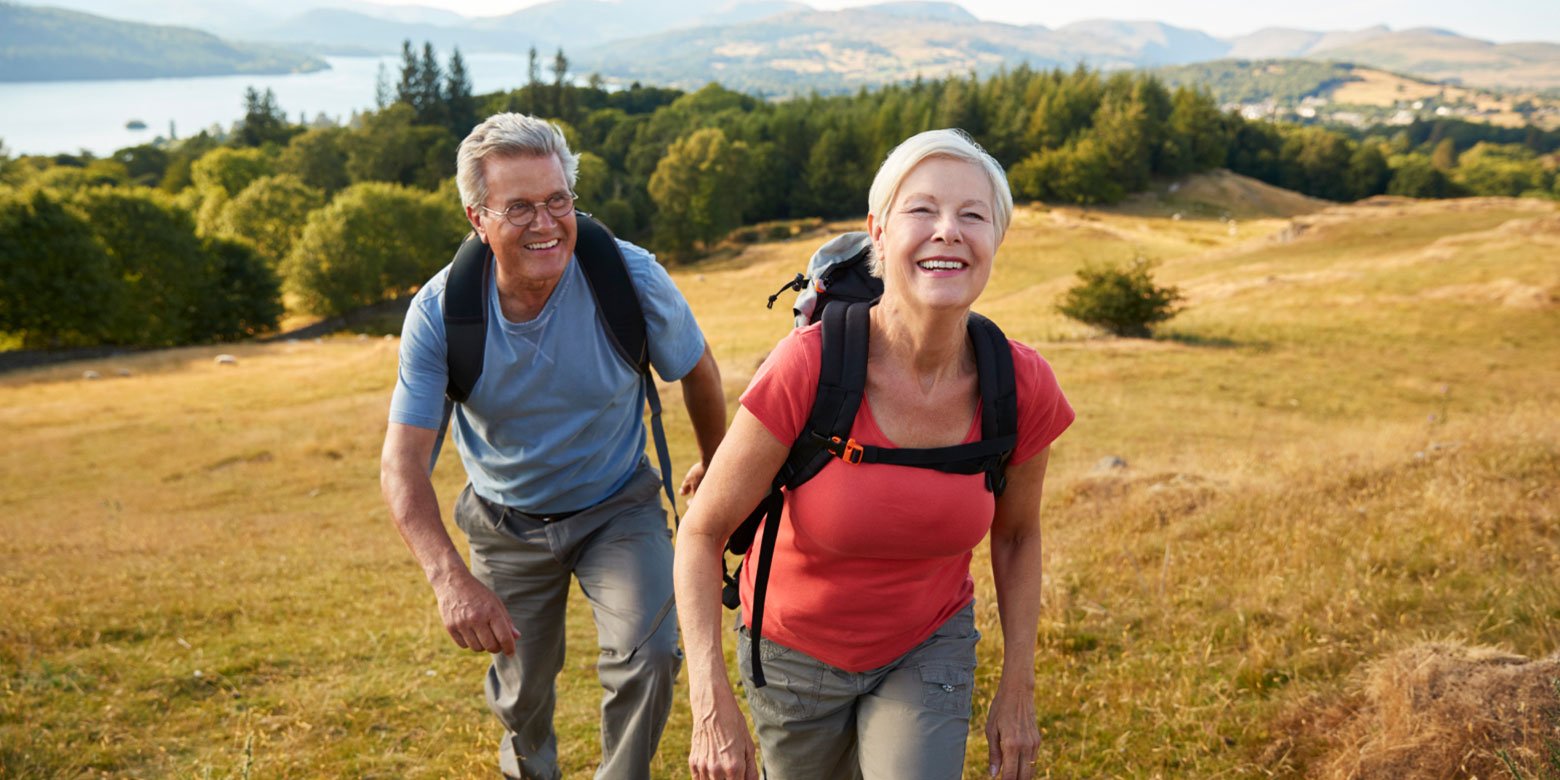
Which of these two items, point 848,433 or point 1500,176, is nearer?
point 848,433

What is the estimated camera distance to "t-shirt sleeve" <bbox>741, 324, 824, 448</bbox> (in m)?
2.50

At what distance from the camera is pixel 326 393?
32.2 meters

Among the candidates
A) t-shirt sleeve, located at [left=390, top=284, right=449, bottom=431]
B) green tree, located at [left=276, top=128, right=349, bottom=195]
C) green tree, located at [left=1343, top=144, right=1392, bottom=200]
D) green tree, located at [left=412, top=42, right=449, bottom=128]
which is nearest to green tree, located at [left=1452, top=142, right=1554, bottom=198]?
green tree, located at [left=1343, top=144, right=1392, bottom=200]

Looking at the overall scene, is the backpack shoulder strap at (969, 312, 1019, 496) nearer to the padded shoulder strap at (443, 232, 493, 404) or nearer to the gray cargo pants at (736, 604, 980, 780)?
the gray cargo pants at (736, 604, 980, 780)

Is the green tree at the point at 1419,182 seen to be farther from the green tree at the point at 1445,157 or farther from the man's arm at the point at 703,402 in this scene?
the man's arm at the point at 703,402

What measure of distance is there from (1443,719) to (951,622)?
8.00ft

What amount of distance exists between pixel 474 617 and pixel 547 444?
38.2 inches

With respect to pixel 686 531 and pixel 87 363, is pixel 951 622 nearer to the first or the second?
pixel 686 531

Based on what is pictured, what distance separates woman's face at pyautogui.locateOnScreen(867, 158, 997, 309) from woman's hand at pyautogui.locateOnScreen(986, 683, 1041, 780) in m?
1.29

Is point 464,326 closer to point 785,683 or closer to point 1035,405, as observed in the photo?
point 785,683

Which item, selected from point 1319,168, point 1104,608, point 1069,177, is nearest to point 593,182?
point 1069,177

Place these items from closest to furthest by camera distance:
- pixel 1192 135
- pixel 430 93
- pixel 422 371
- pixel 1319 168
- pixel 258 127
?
pixel 422 371 < pixel 1192 135 < pixel 1319 168 < pixel 258 127 < pixel 430 93

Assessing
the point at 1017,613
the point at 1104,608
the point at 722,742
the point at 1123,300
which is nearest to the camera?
the point at 722,742

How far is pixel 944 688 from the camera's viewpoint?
283 centimetres
